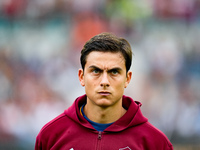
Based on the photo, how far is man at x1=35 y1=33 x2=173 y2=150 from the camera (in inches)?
137

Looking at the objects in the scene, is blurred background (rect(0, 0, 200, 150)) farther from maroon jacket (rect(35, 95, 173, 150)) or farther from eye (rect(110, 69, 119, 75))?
eye (rect(110, 69, 119, 75))

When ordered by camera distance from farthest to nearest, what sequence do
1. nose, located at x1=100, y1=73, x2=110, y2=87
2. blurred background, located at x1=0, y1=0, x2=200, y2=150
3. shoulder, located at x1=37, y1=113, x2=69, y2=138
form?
blurred background, located at x1=0, y1=0, x2=200, y2=150, shoulder, located at x1=37, y1=113, x2=69, y2=138, nose, located at x1=100, y1=73, x2=110, y2=87

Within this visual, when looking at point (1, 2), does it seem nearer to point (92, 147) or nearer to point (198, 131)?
point (198, 131)

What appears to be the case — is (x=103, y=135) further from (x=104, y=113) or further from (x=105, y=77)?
(x=105, y=77)

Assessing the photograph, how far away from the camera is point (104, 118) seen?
3.63 m

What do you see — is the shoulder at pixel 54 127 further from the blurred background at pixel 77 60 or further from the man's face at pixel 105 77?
the blurred background at pixel 77 60

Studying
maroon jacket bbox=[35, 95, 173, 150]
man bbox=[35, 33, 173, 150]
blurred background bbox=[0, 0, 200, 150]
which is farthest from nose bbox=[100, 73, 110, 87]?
blurred background bbox=[0, 0, 200, 150]

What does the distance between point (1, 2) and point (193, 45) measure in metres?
3.93

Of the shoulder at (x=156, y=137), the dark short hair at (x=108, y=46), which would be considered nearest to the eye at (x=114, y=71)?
the dark short hair at (x=108, y=46)

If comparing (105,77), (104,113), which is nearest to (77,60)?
(104,113)

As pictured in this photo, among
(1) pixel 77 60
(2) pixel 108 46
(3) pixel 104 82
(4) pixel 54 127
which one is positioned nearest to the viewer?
(3) pixel 104 82

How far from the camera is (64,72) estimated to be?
26.7ft

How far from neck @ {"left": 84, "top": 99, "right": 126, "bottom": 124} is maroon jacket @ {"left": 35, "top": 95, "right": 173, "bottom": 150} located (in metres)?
0.06

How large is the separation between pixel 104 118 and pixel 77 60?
4.61 metres
